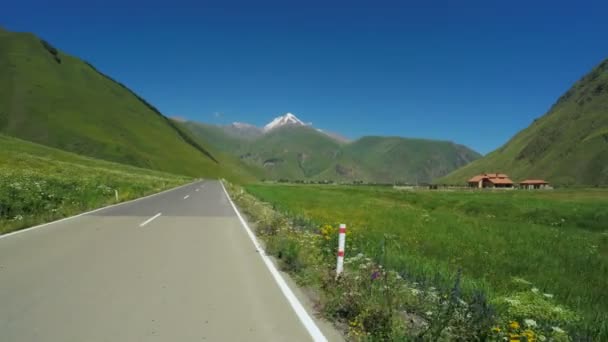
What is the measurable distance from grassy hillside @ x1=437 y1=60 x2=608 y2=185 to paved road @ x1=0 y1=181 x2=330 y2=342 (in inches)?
6010

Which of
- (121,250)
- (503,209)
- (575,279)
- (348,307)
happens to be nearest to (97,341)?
(348,307)

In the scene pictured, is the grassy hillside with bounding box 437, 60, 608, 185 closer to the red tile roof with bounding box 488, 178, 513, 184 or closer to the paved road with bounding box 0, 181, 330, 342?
the red tile roof with bounding box 488, 178, 513, 184

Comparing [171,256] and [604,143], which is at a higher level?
[604,143]

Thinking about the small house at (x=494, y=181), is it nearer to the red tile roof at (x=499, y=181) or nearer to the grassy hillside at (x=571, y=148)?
the red tile roof at (x=499, y=181)

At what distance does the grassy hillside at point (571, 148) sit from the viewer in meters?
130

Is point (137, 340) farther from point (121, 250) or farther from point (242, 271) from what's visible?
point (121, 250)

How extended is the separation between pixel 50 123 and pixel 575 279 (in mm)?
135832

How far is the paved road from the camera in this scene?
431 centimetres

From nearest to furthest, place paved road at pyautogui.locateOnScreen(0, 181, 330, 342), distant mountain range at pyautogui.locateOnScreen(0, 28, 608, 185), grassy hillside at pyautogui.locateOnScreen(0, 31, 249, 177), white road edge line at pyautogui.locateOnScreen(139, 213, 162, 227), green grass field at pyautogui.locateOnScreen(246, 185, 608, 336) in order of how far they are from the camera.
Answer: paved road at pyautogui.locateOnScreen(0, 181, 330, 342) < green grass field at pyautogui.locateOnScreen(246, 185, 608, 336) < white road edge line at pyautogui.locateOnScreen(139, 213, 162, 227) < grassy hillside at pyautogui.locateOnScreen(0, 31, 249, 177) < distant mountain range at pyautogui.locateOnScreen(0, 28, 608, 185)

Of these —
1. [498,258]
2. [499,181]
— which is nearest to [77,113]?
[498,258]

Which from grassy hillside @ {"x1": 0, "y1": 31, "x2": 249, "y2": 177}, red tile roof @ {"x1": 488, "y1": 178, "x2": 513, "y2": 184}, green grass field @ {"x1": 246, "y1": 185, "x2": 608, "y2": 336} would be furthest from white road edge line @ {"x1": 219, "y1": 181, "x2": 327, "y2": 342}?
red tile roof @ {"x1": 488, "y1": 178, "x2": 513, "y2": 184}

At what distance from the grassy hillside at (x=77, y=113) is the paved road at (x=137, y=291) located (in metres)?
108

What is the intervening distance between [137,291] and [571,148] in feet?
578

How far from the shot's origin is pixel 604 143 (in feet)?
433
